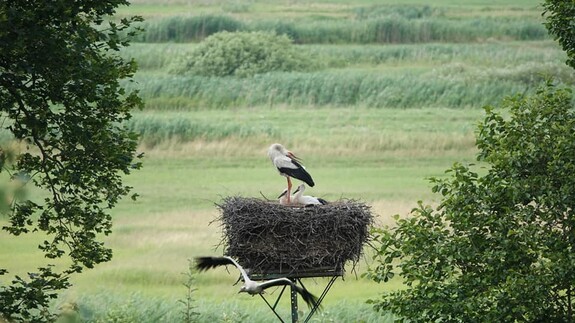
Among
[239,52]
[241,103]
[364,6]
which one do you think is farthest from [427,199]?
[364,6]

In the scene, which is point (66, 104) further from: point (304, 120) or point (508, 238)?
point (304, 120)

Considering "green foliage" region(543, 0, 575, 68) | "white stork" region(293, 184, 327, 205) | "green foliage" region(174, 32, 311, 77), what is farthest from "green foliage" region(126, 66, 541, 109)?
"white stork" region(293, 184, 327, 205)

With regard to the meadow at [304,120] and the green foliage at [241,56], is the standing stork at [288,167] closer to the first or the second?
the meadow at [304,120]

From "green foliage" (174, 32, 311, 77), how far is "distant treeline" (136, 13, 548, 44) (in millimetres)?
4118

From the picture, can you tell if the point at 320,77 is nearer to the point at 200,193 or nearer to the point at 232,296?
the point at 200,193

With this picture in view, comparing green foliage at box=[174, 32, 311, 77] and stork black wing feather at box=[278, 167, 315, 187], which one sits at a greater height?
stork black wing feather at box=[278, 167, 315, 187]

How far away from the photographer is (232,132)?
4025 cm

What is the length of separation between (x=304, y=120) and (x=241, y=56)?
24.2ft

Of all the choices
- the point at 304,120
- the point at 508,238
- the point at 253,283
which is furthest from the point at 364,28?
the point at 253,283

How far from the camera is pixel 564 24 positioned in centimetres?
1377

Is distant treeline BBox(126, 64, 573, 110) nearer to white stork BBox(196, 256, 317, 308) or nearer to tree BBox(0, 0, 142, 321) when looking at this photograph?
tree BBox(0, 0, 142, 321)

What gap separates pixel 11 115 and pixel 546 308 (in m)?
6.32

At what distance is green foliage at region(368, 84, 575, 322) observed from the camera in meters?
12.5

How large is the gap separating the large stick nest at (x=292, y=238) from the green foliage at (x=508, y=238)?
6.09 ft
